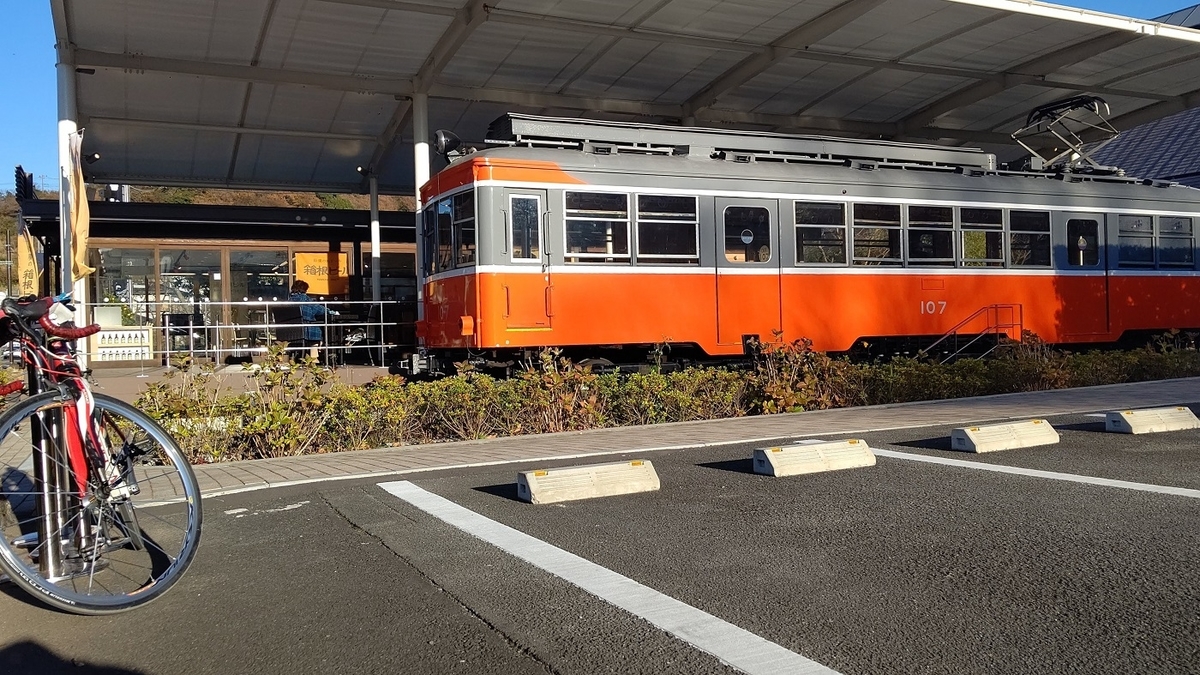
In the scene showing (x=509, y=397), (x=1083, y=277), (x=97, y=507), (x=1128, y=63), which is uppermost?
(x=1128, y=63)

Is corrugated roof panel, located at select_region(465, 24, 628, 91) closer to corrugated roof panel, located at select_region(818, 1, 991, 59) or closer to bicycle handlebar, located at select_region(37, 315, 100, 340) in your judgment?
corrugated roof panel, located at select_region(818, 1, 991, 59)

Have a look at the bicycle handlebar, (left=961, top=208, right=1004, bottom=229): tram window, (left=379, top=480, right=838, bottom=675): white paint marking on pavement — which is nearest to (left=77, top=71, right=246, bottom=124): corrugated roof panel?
(left=961, top=208, right=1004, bottom=229): tram window

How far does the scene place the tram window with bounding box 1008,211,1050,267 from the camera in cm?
1574

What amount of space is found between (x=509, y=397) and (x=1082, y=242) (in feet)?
37.6

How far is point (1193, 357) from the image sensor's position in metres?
15.1

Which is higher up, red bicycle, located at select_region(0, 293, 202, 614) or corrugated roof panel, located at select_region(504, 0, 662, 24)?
corrugated roof panel, located at select_region(504, 0, 662, 24)

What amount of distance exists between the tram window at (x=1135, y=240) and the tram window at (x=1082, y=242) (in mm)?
598

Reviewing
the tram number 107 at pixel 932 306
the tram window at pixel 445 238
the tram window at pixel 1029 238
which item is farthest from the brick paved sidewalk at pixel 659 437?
the tram window at pixel 445 238

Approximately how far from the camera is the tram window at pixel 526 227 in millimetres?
12297

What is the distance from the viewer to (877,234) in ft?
48.1

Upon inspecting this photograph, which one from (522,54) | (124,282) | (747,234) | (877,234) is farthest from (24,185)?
(877,234)

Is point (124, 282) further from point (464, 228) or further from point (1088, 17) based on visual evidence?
point (1088, 17)

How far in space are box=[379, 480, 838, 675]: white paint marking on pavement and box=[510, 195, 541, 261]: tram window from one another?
6756mm

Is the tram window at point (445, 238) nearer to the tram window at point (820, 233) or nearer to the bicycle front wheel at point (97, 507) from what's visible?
the tram window at point (820, 233)
